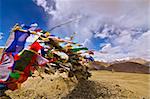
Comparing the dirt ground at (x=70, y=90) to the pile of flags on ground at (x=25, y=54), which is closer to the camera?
the pile of flags on ground at (x=25, y=54)

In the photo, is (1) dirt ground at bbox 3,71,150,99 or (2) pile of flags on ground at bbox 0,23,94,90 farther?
(1) dirt ground at bbox 3,71,150,99

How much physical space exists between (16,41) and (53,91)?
137 centimetres

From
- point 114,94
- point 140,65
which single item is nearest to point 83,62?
point 114,94

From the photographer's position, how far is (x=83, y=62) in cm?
447

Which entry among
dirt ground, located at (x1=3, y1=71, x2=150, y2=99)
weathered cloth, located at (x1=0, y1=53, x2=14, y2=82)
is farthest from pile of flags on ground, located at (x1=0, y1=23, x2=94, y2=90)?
dirt ground, located at (x1=3, y1=71, x2=150, y2=99)

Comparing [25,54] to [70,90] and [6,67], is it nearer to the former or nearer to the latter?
[6,67]

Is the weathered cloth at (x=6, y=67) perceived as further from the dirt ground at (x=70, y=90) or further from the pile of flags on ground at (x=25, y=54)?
the dirt ground at (x=70, y=90)

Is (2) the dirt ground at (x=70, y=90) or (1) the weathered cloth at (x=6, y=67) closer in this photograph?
(1) the weathered cloth at (x=6, y=67)

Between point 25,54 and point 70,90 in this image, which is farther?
point 70,90

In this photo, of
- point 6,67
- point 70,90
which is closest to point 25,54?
point 6,67

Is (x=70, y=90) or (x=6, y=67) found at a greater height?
(x=6, y=67)

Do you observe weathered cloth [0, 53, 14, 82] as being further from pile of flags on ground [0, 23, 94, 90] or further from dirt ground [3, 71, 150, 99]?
dirt ground [3, 71, 150, 99]

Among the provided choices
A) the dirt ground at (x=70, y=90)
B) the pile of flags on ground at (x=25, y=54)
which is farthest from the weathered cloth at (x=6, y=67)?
the dirt ground at (x=70, y=90)

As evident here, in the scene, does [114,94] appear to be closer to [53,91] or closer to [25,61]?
[53,91]
